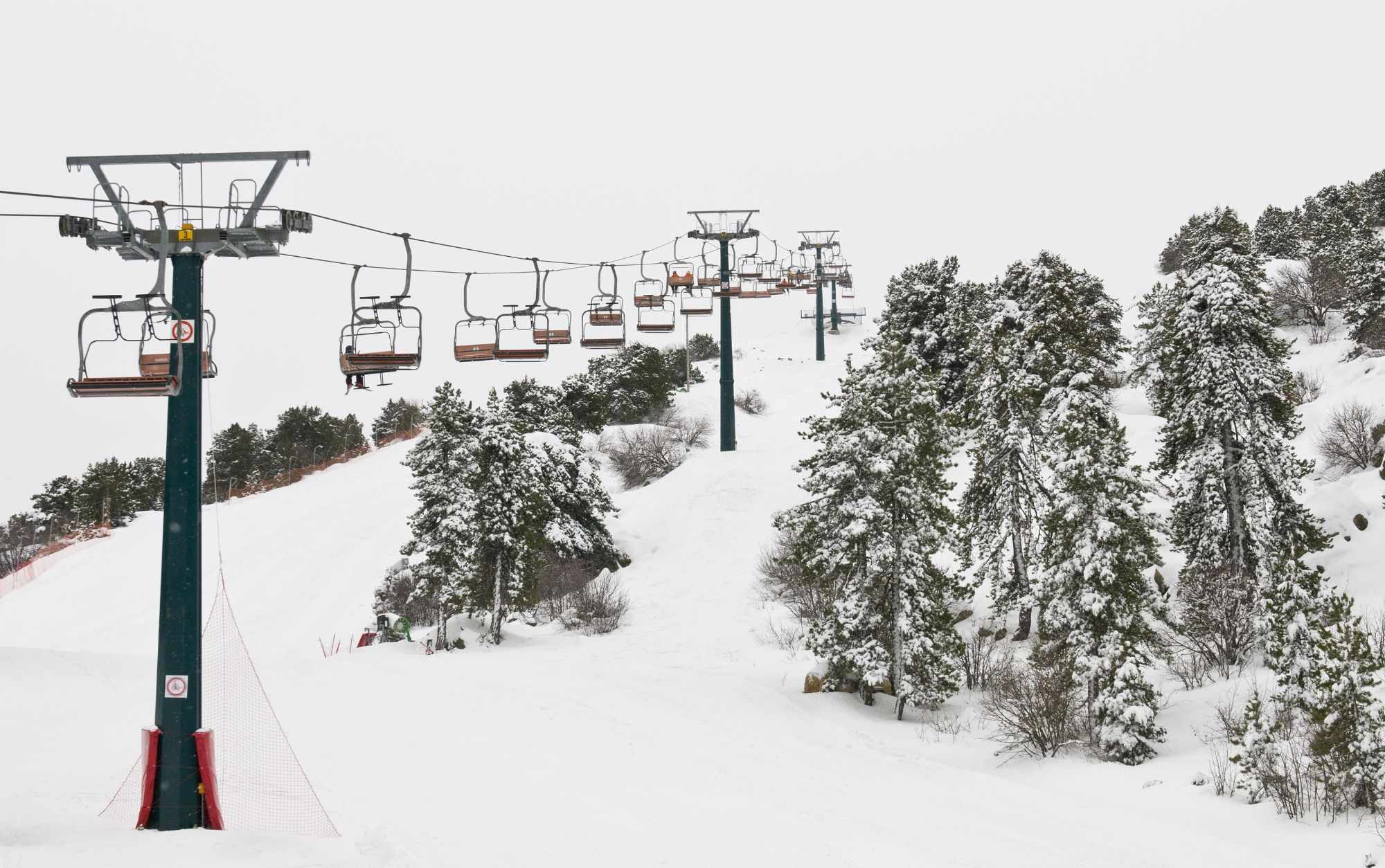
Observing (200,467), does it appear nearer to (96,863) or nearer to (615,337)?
(96,863)

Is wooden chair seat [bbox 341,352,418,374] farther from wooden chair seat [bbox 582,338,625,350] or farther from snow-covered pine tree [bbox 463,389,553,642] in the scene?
snow-covered pine tree [bbox 463,389,553,642]

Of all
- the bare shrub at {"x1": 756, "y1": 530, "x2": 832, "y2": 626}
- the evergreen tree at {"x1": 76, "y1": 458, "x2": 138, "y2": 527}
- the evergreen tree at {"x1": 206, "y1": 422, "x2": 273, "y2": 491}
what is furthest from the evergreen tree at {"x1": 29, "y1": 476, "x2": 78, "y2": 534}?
the bare shrub at {"x1": 756, "y1": 530, "x2": 832, "y2": 626}

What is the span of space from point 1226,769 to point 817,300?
66319 mm

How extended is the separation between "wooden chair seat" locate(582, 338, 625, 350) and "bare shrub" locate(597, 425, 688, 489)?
99.9 ft

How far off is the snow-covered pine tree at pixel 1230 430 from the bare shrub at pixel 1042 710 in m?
5.17

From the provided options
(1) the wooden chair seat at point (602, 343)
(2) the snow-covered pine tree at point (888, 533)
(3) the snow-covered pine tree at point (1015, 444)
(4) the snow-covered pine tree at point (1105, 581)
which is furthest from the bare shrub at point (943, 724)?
(1) the wooden chair seat at point (602, 343)

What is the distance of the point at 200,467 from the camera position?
11.3 m

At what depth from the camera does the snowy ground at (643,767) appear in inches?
498

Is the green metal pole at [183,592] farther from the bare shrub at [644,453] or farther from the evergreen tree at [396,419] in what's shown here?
the evergreen tree at [396,419]

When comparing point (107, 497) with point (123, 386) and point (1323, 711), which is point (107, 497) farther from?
point (1323, 711)

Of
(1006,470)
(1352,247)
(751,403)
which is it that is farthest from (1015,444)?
(751,403)

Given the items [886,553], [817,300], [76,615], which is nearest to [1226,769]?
[886,553]

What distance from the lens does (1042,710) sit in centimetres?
2080

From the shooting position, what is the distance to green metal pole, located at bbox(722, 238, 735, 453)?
43.9 m
